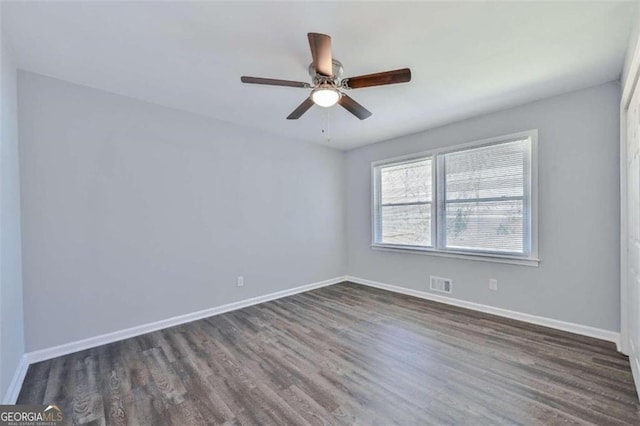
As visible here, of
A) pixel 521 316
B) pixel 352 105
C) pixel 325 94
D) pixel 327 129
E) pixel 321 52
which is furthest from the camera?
pixel 327 129

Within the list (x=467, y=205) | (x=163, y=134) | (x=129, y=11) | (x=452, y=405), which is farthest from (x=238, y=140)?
(x=452, y=405)

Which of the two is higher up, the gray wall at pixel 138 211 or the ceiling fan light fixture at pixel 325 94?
the ceiling fan light fixture at pixel 325 94

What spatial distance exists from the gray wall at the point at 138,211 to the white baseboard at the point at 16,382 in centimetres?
19

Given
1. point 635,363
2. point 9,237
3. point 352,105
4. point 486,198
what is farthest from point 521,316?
point 9,237

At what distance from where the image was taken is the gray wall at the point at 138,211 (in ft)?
8.12

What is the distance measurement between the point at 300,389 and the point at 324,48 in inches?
89.7

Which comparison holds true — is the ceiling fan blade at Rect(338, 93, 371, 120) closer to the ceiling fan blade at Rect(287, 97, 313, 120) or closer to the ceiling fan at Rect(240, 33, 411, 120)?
the ceiling fan at Rect(240, 33, 411, 120)

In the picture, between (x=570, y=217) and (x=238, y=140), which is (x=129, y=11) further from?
(x=570, y=217)

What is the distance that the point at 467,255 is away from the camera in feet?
11.8

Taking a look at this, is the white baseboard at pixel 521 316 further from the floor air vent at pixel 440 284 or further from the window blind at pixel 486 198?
the window blind at pixel 486 198

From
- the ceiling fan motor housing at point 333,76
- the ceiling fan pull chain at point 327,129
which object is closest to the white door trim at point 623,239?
the ceiling fan motor housing at point 333,76

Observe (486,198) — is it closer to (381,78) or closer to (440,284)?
(440,284)

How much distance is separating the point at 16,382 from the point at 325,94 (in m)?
3.04

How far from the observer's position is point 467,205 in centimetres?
364
